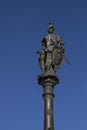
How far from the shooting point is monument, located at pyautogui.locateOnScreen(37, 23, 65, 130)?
1938 centimetres

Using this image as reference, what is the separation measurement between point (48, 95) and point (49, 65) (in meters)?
1.58

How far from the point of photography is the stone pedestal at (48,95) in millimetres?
19125

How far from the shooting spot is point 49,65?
20.6 metres

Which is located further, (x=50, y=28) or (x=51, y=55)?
(x=50, y=28)

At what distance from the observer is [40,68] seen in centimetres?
2089

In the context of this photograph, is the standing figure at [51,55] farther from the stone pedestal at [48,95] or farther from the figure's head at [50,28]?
the figure's head at [50,28]

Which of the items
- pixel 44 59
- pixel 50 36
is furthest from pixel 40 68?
pixel 50 36

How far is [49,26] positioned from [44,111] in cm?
459

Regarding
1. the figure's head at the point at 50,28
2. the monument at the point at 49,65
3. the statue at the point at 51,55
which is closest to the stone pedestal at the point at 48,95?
the monument at the point at 49,65

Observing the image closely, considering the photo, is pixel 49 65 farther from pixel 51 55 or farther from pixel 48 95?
pixel 48 95

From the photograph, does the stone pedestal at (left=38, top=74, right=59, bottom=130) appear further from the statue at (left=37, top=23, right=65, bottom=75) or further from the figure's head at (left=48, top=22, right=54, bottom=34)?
the figure's head at (left=48, top=22, right=54, bottom=34)

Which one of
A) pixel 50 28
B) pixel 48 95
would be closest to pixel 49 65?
pixel 48 95

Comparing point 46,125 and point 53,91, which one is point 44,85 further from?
point 46,125

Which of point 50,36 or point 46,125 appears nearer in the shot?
point 46,125
